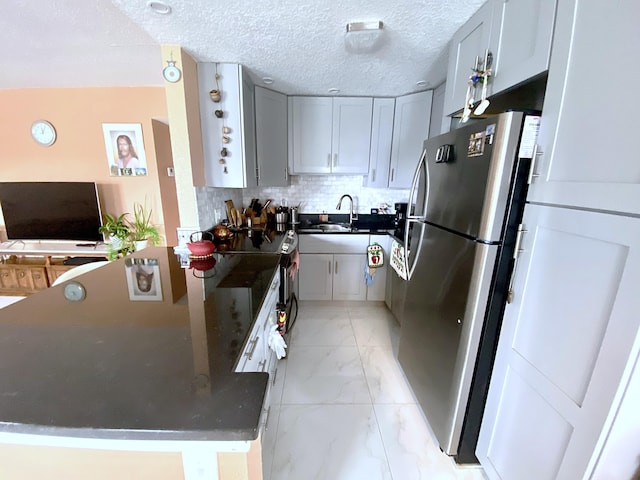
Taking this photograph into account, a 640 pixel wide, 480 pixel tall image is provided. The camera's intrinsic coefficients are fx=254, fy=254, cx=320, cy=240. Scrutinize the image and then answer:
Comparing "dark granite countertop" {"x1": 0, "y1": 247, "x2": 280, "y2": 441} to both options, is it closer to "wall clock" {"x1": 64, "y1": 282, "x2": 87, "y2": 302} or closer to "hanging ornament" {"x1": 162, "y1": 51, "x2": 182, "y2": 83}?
"wall clock" {"x1": 64, "y1": 282, "x2": 87, "y2": 302}

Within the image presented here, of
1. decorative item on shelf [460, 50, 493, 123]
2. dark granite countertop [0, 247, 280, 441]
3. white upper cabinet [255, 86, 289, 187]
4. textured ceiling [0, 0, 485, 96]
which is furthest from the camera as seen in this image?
white upper cabinet [255, 86, 289, 187]

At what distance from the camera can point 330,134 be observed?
2.71 metres

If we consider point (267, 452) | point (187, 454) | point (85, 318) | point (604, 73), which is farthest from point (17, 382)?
point (604, 73)

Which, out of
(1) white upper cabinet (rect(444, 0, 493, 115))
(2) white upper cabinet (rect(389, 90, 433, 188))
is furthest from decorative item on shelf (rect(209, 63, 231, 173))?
(2) white upper cabinet (rect(389, 90, 433, 188))

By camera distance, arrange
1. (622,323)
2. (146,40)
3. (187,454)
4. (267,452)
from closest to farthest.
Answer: (187,454) → (622,323) → (267,452) → (146,40)

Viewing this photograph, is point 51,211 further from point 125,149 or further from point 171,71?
point 171,71

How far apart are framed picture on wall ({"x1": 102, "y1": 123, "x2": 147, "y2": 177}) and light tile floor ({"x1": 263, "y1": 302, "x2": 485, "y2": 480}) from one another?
8.46 feet

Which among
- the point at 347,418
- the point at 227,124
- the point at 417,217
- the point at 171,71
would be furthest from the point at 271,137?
the point at 347,418

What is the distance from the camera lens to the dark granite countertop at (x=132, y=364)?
1.62ft

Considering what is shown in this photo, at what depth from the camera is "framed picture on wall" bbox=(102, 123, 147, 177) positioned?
9.09 feet

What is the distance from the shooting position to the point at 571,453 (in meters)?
0.79

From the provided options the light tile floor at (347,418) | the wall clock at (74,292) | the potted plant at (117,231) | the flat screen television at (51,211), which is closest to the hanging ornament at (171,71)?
the wall clock at (74,292)

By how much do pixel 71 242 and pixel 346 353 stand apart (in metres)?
3.45

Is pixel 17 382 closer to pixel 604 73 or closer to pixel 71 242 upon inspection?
pixel 604 73
